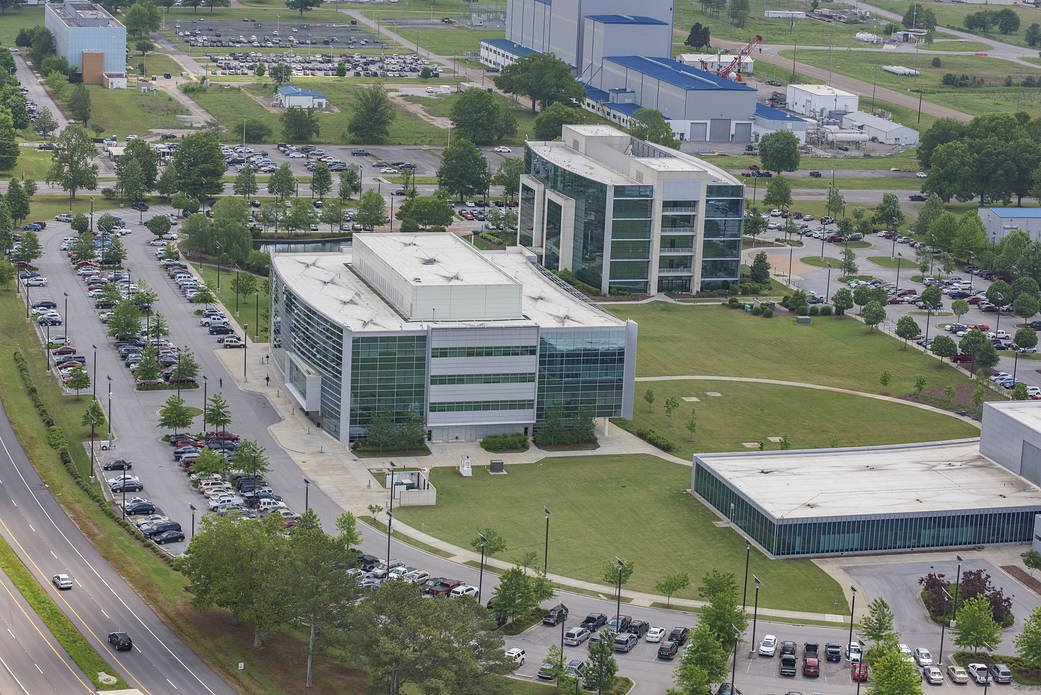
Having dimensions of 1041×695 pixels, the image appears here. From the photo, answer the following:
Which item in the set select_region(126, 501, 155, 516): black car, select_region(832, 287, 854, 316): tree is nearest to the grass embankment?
select_region(126, 501, 155, 516): black car

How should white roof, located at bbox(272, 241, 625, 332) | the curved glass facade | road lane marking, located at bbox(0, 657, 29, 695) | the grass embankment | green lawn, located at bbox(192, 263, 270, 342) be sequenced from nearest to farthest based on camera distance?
road lane marking, located at bbox(0, 657, 29, 695) → the grass embankment → the curved glass facade → white roof, located at bbox(272, 241, 625, 332) → green lawn, located at bbox(192, 263, 270, 342)

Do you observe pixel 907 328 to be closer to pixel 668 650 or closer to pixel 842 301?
pixel 842 301

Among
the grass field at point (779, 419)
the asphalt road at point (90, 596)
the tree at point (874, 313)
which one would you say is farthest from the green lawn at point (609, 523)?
the tree at point (874, 313)

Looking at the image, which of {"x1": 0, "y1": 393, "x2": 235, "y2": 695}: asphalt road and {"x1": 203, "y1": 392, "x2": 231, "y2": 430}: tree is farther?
{"x1": 203, "y1": 392, "x2": 231, "y2": 430}: tree

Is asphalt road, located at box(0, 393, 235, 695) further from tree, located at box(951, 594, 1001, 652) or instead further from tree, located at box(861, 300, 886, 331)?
tree, located at box(861, 300, 886, 331)

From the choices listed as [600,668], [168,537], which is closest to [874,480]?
[600,668]

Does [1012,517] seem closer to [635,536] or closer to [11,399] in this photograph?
[635,536]
